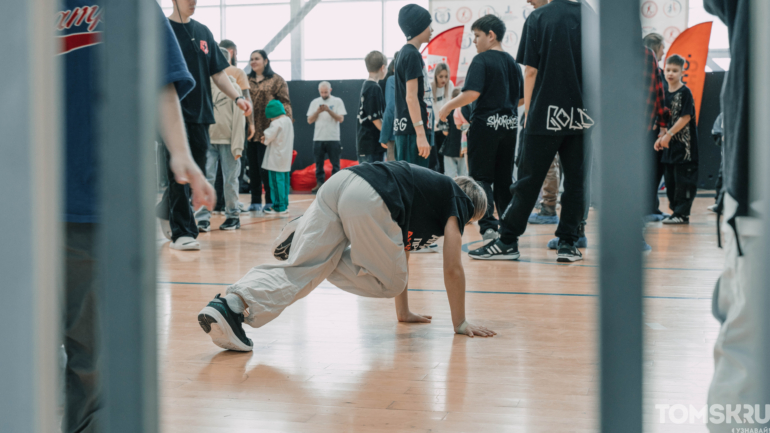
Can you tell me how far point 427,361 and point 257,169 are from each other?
4648 millimetres

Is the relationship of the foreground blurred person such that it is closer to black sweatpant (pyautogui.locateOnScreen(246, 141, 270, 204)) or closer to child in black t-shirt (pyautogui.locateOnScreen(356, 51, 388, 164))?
child in black t-shirt (pyautogui.locateOnScreen(356, 51, 388, 164))

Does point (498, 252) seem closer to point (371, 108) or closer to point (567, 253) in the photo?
point (567, 253)

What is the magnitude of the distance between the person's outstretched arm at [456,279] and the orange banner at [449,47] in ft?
21.1

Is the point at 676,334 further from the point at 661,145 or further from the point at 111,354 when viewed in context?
the point at 661,145

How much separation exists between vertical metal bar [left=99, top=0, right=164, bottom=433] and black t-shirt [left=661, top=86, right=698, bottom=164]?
532 centimetres

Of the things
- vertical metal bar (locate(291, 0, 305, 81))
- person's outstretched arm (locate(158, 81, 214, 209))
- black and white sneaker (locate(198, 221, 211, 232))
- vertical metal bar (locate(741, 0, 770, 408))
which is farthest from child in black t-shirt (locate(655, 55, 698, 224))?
vertical metal bar (locate(291, 0, 305, 81))

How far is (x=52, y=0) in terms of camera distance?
67 centimetres

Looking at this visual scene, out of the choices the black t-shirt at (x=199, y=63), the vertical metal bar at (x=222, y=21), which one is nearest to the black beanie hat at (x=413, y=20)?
the black t-shirt at (x=199, y=63)

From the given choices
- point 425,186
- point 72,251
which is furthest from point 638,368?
point 425,186

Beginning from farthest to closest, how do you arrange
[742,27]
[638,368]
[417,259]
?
[417,259], [742,27], [638,368]

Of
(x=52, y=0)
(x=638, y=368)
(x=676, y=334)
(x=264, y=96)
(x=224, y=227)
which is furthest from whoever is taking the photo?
(x=264, y=96)

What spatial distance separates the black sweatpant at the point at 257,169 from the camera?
607 centimetres

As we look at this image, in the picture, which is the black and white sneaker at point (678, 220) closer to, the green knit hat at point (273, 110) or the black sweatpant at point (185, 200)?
the green knit hat at point (273, 110)

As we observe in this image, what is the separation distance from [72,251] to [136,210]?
607 mm
